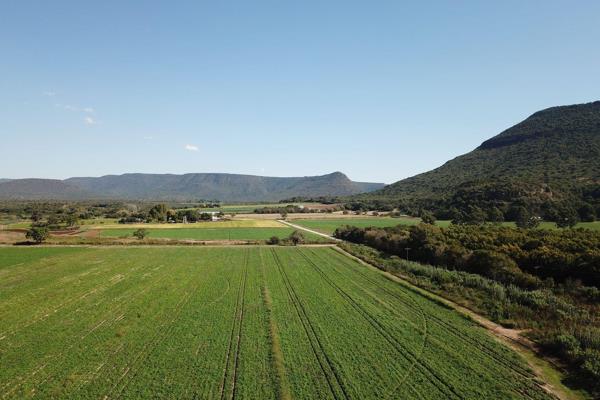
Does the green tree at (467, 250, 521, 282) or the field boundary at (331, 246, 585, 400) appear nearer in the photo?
the field boundary at (331, 246, 585, 400)

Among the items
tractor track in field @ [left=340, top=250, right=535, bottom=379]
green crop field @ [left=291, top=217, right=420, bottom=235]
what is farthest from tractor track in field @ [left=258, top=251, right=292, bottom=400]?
green crop field @ [left=291, top=217, right=420, bottom=235]

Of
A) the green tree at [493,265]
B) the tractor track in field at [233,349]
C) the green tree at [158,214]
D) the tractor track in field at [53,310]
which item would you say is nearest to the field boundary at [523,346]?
the green tree at [493,265]

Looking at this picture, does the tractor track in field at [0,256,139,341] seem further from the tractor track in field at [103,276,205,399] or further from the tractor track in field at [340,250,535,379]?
the tractor track in field at [340,250,535,379]

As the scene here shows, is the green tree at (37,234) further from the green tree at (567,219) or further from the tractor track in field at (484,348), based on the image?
the green tree at (567,219)

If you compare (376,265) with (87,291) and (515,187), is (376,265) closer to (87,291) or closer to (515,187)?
(87,291)

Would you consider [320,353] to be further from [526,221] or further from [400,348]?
[526,221]

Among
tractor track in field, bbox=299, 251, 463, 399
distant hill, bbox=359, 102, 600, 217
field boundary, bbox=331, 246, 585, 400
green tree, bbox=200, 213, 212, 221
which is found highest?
distant hill, bbox=359, 102, 600, 217

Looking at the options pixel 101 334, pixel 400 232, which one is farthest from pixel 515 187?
pixel 101 334
